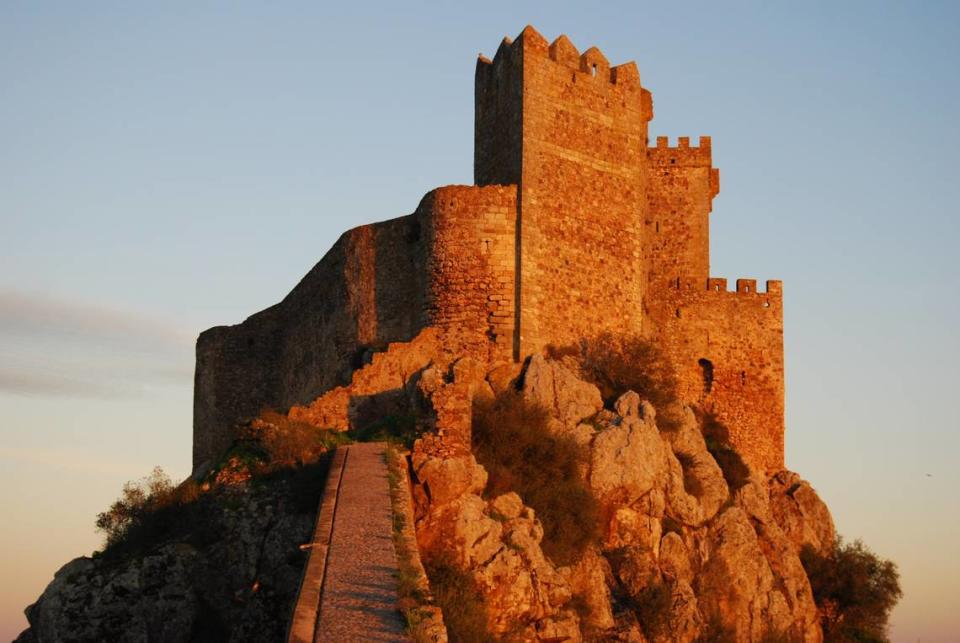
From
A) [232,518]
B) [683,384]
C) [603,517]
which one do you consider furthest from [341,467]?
[683,384]

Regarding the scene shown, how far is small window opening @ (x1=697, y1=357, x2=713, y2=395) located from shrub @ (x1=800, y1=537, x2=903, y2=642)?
4.58 metres

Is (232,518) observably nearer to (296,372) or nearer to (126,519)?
(126,519)

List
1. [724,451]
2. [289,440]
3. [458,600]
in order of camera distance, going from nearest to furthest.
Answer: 1. [458,600]
2. [289,440]
3. [724,451]

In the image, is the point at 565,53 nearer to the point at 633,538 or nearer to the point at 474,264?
the point at 474,264

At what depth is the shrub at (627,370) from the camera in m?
30.7

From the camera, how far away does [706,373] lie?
36.1 m

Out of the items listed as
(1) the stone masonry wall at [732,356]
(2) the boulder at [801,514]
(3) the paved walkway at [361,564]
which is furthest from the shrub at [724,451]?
(3) the paved walkway at [361,564]

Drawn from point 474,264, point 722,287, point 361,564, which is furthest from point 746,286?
point 361,564

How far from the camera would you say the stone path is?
16484mm

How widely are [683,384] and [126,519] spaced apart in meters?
15.1

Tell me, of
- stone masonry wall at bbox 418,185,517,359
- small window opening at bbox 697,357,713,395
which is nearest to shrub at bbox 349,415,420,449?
stone masonry wall at bbox 418,185,517,359

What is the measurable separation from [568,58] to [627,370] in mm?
6977

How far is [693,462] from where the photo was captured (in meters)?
31.2

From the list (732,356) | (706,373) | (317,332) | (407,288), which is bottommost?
(706,373)
